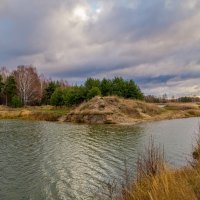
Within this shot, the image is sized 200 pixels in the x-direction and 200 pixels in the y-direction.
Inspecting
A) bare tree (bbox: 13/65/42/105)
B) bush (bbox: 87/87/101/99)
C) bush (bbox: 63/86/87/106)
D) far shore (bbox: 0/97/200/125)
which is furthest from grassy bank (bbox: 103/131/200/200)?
bare tree (bbox: 13/65/42/105)

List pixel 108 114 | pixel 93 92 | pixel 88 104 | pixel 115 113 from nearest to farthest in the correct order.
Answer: pixel 108 114 < pixel 115 113 < pixel 88 104 < pixel 93 92

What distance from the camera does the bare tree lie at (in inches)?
4405

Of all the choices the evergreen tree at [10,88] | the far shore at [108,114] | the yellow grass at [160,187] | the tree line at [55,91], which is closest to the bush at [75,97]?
the tree line at [55,91]

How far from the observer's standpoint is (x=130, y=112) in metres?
68.7

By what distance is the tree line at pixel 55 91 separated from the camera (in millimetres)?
90750

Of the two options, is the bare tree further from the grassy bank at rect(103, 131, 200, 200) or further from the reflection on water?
the grassy bank at rect(103, 131, 200, 200)

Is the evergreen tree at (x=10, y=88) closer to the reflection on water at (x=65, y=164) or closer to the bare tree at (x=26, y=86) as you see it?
the bare tree at (x=26, y=86)

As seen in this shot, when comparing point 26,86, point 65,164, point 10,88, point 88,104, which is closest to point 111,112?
point 88,104

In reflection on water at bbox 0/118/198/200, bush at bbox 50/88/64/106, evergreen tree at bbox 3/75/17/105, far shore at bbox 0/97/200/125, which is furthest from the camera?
evergreen tree at bbox 3/75/17/105

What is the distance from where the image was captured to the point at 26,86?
113 meters

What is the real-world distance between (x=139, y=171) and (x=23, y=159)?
1457 centimetres

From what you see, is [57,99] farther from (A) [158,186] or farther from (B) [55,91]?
(A) [158,186]

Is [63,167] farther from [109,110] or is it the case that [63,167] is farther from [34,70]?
[34,70]

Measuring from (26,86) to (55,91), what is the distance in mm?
13247
